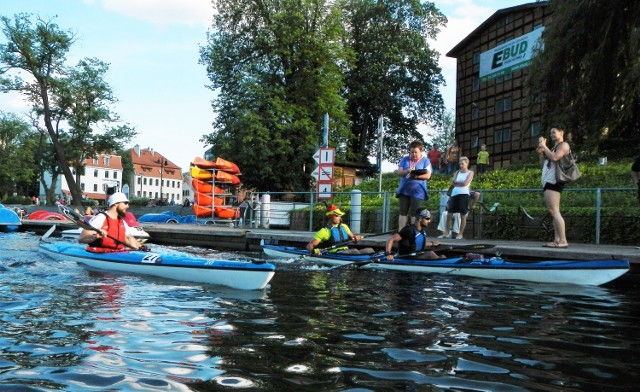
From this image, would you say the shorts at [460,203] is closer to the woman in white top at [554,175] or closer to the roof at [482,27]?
the woman in white top at [554,175]

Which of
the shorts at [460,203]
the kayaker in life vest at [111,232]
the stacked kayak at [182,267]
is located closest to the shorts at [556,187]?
the shorts at [460,203]

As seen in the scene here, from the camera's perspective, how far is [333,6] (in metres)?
33.2

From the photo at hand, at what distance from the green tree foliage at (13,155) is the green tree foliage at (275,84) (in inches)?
1565

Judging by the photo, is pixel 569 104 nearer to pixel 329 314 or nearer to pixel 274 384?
pixel 329 314

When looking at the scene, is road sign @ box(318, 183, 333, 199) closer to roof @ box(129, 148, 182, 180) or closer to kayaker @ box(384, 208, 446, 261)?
kayaker @ box(384, 208, 446, 261)

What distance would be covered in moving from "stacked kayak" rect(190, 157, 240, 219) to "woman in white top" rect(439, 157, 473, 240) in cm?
1323

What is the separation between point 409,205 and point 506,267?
2562 mm

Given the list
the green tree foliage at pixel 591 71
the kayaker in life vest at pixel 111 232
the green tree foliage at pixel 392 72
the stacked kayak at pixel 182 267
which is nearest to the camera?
the stacked kayak at pixel 182 267

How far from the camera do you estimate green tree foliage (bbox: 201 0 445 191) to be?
2916 cm

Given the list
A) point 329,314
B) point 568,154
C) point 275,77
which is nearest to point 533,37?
point 275,77

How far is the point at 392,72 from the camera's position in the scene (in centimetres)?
4009

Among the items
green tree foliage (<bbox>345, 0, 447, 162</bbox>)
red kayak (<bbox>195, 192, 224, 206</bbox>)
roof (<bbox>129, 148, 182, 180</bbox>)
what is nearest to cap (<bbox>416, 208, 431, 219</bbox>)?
red kayak (<bbox>195, 192, 224, 206</bbox>)

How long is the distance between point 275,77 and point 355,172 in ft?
24.6

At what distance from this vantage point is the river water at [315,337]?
10.5 feet
